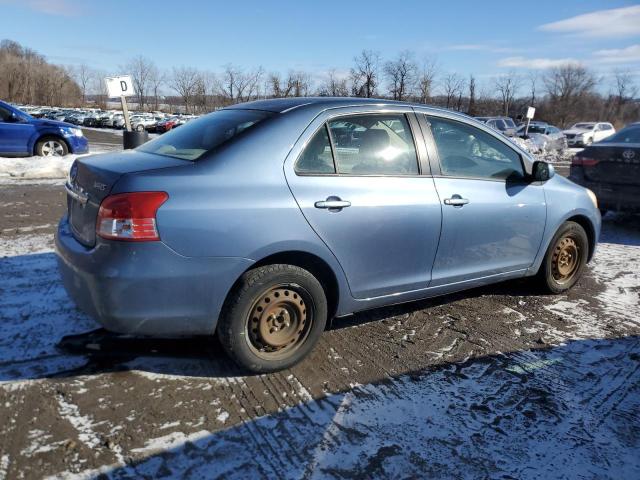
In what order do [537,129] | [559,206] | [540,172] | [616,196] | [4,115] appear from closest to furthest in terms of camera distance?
[540,172] < [559,206] < [616,196] < [4,115] < [537,129]

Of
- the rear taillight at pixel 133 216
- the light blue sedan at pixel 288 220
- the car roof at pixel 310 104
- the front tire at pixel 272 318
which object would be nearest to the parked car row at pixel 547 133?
the light blue sedan at pixel 288 220

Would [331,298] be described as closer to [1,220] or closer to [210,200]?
[210,200]

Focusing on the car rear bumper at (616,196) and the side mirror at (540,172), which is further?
the car rear bumper at (616,196)

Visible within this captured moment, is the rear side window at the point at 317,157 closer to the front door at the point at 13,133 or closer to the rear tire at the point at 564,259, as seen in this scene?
the rear tire at the point at 564,259

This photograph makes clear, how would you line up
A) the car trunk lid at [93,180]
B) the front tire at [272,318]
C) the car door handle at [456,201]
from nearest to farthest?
the car trunk lid at [93,180]
the front tire at [272,318]
the car door handle at [456,201]

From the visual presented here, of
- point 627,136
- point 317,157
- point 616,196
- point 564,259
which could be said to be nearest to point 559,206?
point 564,259

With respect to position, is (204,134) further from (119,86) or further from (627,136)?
(119,86)

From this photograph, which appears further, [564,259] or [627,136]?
[627,136]

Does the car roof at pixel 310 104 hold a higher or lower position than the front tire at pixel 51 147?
higher

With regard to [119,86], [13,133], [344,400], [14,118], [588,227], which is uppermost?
[119,86]

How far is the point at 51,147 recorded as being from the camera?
12.5 metres

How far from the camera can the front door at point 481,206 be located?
12.4 feet

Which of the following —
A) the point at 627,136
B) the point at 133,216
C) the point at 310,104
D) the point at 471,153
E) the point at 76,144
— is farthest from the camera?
the point at 76,144

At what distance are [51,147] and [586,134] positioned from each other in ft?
97.1
